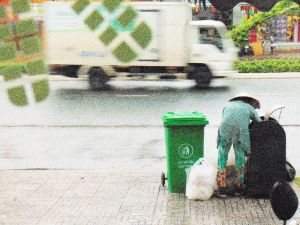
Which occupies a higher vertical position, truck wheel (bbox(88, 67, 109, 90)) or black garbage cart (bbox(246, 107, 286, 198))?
truck wheel (bbox(88, 67, 109, 90))

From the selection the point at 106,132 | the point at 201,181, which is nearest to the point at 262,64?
the point at 201,181

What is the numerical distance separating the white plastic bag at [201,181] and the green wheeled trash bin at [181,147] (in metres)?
0.43

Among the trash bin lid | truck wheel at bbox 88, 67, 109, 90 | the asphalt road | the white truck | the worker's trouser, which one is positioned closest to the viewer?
the white truck

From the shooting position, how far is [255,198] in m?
6.41

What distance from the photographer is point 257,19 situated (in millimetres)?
1320

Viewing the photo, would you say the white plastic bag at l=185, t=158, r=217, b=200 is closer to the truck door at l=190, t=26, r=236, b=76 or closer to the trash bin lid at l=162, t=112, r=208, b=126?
the trash bin lid at l=162, t=112, r=208, b=126

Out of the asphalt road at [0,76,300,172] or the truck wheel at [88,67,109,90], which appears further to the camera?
the asphalt road at [0,76,300,172]

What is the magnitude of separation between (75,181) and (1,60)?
6561 mm

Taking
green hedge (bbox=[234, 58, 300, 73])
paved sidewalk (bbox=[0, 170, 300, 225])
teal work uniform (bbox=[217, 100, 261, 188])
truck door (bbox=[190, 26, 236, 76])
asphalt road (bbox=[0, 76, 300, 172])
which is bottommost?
asphalt road (bbox=[0, 76, 300, 172])

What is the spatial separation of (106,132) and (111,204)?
550 centimetres

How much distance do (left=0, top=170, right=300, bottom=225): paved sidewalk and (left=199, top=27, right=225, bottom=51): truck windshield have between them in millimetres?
3808

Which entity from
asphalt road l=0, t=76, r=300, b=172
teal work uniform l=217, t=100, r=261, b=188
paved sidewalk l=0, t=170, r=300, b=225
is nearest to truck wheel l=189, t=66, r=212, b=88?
Answer: paved sidewalk l=0, t=170, r=300, b=225

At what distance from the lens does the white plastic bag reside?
6230 mm

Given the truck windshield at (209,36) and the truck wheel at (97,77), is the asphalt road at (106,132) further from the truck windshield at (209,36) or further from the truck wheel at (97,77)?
the truck windshield at (209,36)
